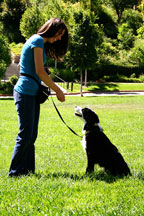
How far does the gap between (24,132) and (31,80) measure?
0.65 metres

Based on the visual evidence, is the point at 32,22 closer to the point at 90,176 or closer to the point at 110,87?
the point at 110,87

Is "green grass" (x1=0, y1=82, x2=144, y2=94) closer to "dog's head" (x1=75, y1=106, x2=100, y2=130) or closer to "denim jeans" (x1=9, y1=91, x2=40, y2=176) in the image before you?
"dog's head" (x1=75, y1=106, x2=100, y2=130)

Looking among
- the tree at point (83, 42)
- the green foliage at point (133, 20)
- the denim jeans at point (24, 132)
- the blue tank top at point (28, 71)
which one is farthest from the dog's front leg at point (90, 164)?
the green foliage at point (133, 20)

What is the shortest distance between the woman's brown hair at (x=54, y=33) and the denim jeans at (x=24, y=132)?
666 mm

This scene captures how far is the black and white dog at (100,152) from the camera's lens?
3654 mm

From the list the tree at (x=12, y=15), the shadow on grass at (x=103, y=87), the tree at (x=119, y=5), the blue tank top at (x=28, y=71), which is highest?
the tree at (x=119, y=5)

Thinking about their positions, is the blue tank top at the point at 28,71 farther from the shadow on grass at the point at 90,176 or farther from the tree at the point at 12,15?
the tree at the point at 12,15

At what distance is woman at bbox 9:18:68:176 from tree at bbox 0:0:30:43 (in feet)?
156

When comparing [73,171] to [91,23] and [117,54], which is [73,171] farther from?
[117,54]

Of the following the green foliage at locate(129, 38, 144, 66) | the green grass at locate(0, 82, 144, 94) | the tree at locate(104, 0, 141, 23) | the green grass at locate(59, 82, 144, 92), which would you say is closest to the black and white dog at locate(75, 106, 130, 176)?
the green grass at locate(0, 82, 144, 94)

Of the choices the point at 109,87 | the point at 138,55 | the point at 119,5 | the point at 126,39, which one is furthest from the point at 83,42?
the point at 119,5

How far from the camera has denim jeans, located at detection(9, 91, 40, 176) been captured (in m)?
3.44

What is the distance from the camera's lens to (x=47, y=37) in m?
3.52

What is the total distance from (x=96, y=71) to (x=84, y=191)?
37608 millimetres
